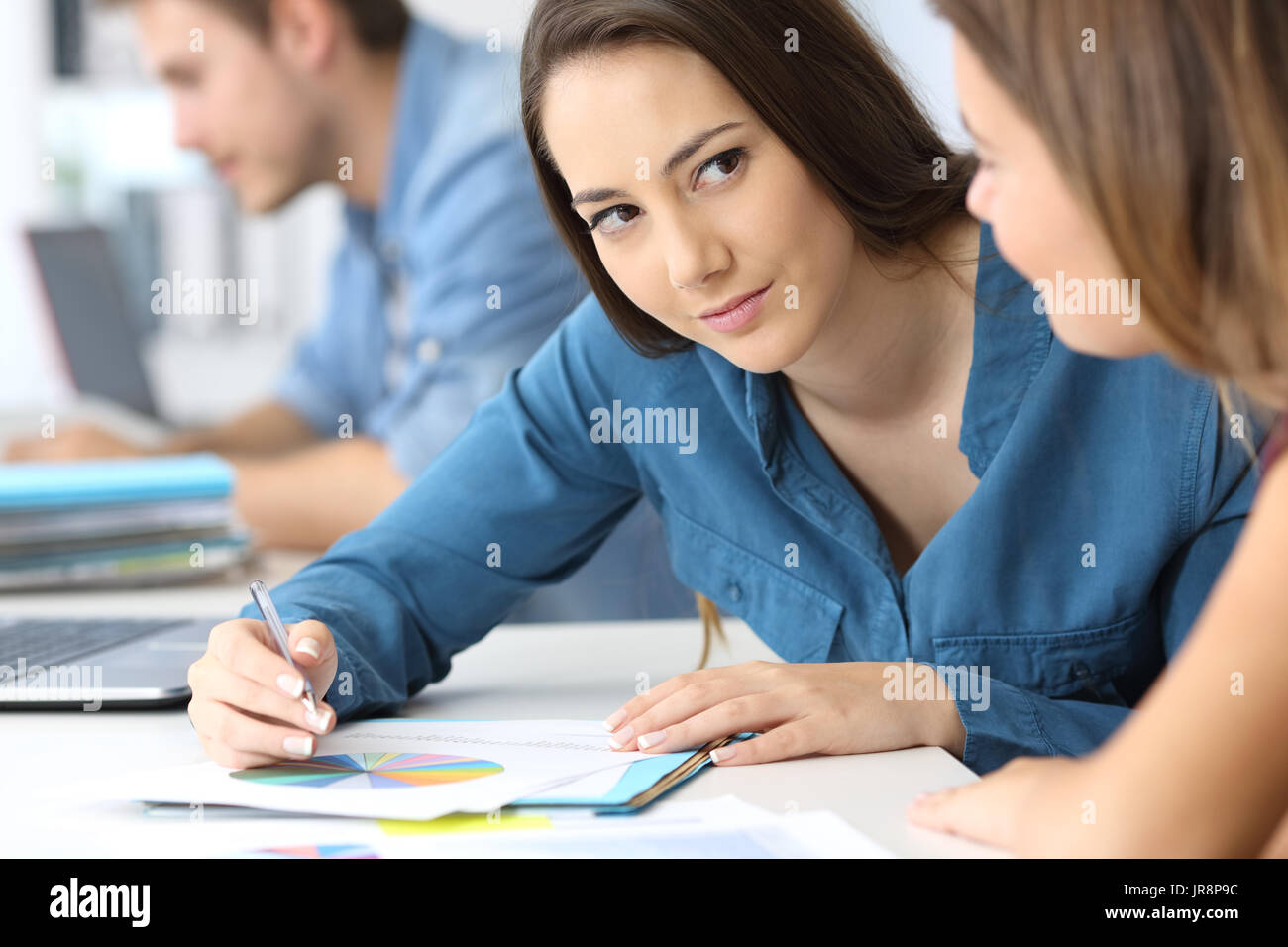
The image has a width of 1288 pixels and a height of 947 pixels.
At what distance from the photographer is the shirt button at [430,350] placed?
84.0 inches

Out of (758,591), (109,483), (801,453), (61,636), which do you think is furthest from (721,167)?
(109,483)

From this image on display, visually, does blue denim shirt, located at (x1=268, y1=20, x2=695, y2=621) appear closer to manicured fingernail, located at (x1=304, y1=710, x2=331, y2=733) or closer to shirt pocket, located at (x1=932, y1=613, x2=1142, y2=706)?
shirt pocket, located at (x1=932, y1=613, x2=1142, y2=706)

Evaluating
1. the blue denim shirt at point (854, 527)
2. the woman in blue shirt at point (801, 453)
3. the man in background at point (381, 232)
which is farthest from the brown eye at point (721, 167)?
the man in background at point (381, 232)

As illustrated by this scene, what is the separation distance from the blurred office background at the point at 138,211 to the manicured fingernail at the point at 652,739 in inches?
149

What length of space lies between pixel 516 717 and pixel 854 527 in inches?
13.0

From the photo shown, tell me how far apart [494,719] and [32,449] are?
4.98ft

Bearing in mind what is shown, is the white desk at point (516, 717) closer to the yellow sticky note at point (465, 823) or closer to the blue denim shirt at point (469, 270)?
the yellow sticky note at point (465, 823)

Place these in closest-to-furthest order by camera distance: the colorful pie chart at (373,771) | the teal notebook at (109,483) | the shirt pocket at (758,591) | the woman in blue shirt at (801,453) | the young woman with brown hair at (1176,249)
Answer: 1. the young woman with brown hair at (1176,249)
2. the colorful pie chart at (373,771)
3. the woman in blue shirt at (801,453)
4. the shirt pocket at (758,591)
5. the teal notebook at (109,483)

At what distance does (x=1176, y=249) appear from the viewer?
21.8 inches

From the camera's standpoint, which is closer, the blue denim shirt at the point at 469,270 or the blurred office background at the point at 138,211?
the blue denim shirt at the point at 469,270

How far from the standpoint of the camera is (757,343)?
3.22 ft

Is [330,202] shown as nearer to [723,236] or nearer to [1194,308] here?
[723,236]

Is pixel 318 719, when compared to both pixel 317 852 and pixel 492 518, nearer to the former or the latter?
pixel 317 852

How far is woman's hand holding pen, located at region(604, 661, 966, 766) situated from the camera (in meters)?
0.80
